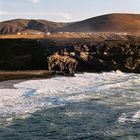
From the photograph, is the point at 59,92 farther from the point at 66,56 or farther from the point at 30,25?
the point at 30,25

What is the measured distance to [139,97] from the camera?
29094mm

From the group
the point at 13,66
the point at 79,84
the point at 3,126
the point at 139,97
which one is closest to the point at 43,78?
the point at 79,84

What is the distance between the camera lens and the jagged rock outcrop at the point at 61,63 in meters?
47.3

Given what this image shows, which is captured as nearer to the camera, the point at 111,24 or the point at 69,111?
the point at 69,111

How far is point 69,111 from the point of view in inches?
943

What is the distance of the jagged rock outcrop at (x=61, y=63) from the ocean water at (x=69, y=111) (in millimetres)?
10624

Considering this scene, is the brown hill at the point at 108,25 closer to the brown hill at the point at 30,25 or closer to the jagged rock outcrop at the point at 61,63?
the brown hill at the point at 30,25

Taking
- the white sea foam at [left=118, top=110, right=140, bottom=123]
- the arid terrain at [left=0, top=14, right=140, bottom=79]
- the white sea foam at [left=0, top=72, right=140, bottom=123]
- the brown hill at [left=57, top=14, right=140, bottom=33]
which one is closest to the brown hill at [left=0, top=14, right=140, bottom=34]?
the brown hill at [left=57, top=14, right=140, bottom=33]

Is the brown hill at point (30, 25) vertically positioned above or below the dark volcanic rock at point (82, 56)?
above

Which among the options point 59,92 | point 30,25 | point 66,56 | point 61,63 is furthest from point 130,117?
point 30,25

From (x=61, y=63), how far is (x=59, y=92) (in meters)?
16.1

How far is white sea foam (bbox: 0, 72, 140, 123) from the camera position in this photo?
2523cm

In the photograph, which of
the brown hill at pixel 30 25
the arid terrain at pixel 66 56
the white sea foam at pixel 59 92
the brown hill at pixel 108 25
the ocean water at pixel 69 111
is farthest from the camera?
the brown hill at pixel 30 25

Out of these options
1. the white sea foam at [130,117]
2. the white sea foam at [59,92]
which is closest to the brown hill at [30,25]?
the white sea foam at [59,92]
